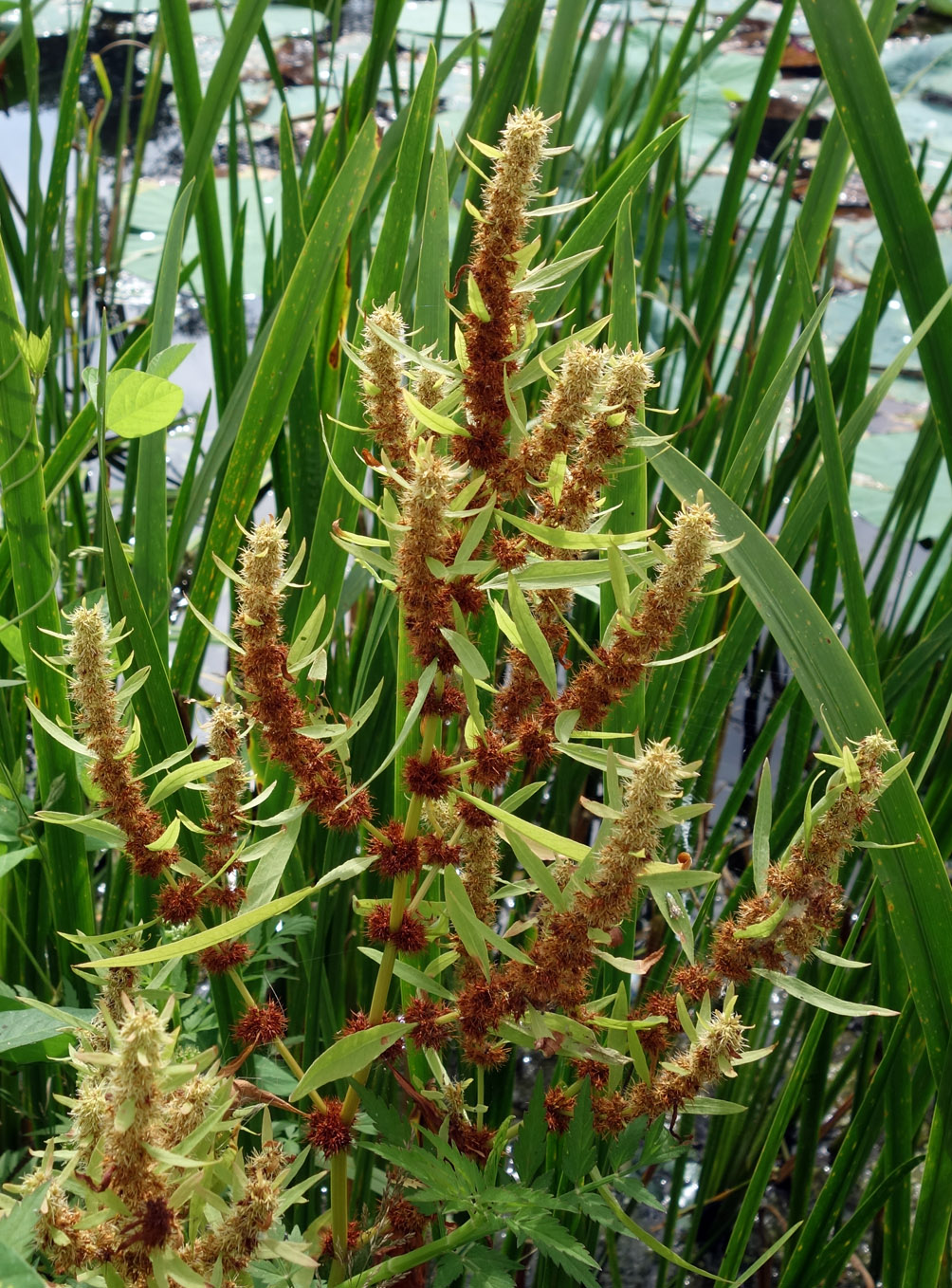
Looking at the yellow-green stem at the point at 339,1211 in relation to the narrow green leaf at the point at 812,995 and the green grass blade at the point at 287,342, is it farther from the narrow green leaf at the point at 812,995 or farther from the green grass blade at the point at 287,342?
the green grass blade at the point at 287,342

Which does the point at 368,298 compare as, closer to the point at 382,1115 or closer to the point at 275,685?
the point at 275,685

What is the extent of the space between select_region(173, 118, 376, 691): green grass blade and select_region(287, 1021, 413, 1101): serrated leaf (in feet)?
1.37

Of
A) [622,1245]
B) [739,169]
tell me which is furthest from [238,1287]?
[739,169]

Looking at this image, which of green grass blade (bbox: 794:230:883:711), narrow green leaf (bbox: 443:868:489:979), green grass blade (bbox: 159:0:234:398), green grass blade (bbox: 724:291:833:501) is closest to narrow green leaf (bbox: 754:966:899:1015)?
narrow green leaf (bbox: 443:868:489:979)

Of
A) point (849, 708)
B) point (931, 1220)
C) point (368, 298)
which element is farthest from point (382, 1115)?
point (368, 298)

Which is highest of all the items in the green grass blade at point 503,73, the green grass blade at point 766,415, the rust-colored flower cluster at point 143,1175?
the green grass blade at point 503,73

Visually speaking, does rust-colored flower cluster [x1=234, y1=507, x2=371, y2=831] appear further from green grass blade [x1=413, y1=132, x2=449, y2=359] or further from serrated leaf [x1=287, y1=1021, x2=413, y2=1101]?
green grass blade [x1=413, y1=132, x2=449, y2=359]

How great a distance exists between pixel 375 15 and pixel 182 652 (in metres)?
0.58

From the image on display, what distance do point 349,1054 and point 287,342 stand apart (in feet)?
1.50

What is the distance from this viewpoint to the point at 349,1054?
477 millimetres

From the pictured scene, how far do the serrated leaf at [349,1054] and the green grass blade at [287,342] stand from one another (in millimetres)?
417

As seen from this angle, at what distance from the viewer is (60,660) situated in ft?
1.66

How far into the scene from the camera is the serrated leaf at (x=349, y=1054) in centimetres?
47

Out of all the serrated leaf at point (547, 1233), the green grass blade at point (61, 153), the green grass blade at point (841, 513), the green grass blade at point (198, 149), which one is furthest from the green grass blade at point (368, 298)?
the green grass blade at point (61, 153)
